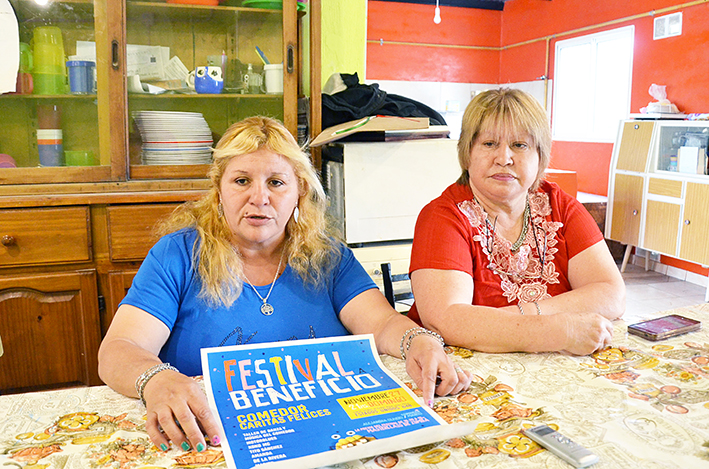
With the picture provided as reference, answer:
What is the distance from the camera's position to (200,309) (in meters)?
1.26

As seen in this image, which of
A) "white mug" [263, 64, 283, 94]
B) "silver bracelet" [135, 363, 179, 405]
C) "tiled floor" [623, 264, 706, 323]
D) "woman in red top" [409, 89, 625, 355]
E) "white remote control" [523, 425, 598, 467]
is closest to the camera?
"white remote control" [523, 425, 598, 467]

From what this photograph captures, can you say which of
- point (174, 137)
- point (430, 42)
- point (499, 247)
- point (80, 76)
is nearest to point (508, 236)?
point (499, 247)

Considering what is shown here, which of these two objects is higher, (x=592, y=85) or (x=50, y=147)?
(x=592, y=85)

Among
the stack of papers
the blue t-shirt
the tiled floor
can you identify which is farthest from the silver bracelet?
the tiled floor

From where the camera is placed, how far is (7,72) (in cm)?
228

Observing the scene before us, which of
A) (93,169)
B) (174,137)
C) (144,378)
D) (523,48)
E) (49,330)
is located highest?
(523,48)

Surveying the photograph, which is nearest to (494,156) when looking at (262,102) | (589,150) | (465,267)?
(465,267)

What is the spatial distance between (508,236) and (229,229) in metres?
0.72

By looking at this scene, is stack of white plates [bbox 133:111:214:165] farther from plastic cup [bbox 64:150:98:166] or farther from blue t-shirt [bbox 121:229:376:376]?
blue t-shirt [bbox 121:229:376:376]

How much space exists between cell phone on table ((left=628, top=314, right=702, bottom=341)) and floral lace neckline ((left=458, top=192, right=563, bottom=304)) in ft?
0.78

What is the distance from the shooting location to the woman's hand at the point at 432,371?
95 cm

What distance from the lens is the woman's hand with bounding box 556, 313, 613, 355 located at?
1133 millimetres

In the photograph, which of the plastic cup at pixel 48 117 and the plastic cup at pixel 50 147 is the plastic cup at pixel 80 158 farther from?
the plastic cup at pixel 48 117

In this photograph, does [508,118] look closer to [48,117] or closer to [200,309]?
[200,309]
